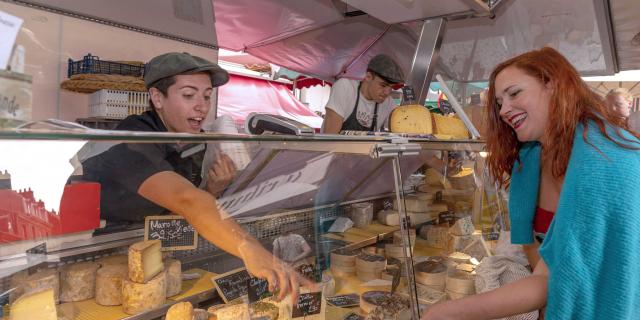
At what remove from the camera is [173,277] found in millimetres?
1276

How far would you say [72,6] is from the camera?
3266 millimetres

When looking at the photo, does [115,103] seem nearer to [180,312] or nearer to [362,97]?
[362,97]

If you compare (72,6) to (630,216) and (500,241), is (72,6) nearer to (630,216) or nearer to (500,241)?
(500,241)

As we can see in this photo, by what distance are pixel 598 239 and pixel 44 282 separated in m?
1.42

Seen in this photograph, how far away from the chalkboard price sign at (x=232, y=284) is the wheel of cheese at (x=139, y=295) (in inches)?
6.8

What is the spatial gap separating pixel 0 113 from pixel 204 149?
47 centimetres

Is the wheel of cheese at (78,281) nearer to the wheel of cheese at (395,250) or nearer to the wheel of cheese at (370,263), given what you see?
the wheel of cheese at (370,263)

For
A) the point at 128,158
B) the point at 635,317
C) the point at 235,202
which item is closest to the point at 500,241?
the point at 635,317

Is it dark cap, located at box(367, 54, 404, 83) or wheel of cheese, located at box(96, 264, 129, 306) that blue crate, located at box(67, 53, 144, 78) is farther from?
wheel of cheese, located at box(96, 264, 129, 306)

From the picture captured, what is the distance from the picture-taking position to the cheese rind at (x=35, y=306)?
3.25 feet

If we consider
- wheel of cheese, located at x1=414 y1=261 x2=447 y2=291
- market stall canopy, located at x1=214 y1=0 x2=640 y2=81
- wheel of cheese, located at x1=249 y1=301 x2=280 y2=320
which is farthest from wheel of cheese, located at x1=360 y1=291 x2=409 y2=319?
market stall canopy, located at x1=214 y1=0 x2=640 y2=81

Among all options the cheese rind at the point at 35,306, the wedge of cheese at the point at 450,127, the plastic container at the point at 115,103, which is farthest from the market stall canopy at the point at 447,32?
the cheese rind at the point at 35,306

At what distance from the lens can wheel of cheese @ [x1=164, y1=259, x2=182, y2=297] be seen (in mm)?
1267

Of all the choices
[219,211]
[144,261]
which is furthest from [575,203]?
[144,261]
